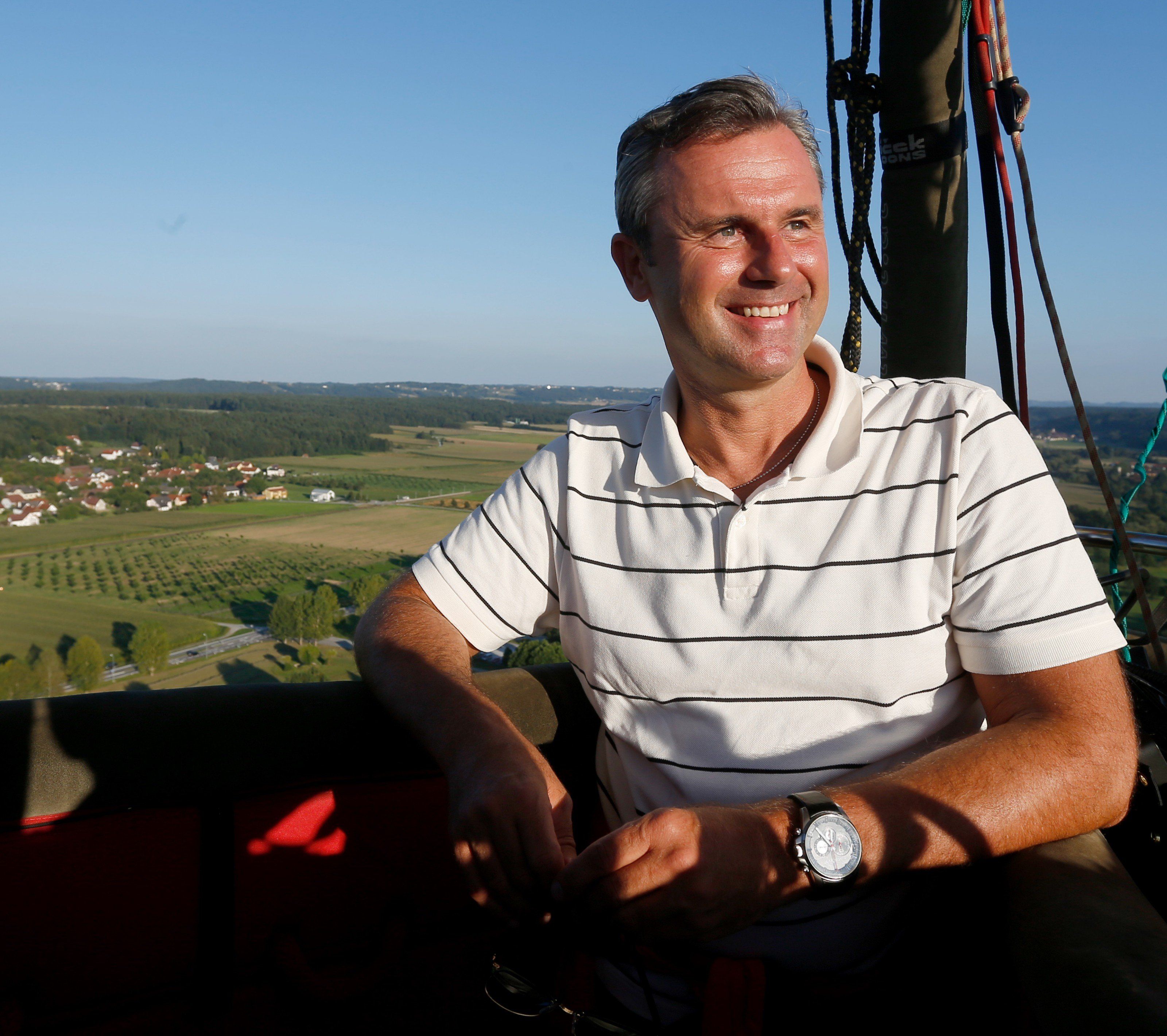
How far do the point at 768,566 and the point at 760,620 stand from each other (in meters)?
0.09

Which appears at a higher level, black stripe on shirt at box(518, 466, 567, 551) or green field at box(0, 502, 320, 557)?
black stripe on shirt at box(518, 466, 567, 551)

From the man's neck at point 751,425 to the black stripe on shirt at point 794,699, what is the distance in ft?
1.17

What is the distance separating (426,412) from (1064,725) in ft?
14.3

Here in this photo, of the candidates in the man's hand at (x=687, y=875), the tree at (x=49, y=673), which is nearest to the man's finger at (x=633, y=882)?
the man's hand at (x=687, y=875)

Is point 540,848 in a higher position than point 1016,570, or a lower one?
lower

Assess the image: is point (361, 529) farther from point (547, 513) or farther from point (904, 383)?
point (904, 383)

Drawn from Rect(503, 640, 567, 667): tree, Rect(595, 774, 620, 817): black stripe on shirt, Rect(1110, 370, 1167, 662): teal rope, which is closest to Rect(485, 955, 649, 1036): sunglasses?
Rect(595, 774, 620, 817): black stripe on shirt

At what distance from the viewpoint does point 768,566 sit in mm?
1354

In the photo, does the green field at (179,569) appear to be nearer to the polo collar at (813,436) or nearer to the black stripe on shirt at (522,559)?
the black stripe on shirt at (522,559)

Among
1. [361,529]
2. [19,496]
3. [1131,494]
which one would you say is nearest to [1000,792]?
[1131,494]

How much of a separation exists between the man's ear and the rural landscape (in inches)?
10.6

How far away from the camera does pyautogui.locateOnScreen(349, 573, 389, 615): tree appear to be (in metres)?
1.69

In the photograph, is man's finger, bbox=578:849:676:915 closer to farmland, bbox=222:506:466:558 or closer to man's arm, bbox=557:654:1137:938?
man's arm, bbox=557:654:1137:938

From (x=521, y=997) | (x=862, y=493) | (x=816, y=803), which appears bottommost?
(x=521, y=997)
